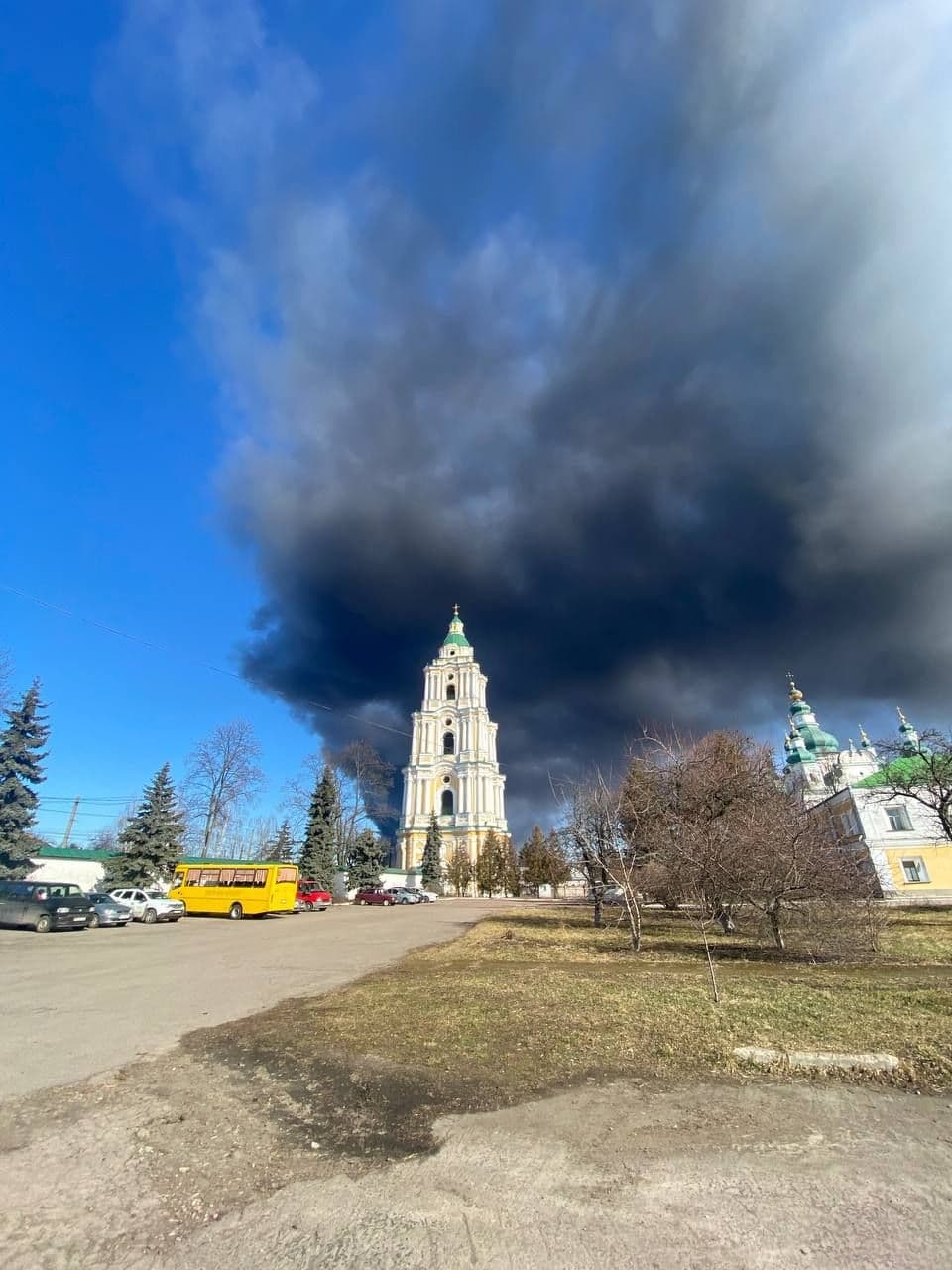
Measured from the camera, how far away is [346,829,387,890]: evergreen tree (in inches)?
2207

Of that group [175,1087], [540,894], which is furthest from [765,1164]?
[540,894]

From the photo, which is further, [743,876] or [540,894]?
[540,894]

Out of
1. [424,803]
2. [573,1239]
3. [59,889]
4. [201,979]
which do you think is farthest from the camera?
[424,803]

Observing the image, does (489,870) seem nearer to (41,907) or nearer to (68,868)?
(68,868)

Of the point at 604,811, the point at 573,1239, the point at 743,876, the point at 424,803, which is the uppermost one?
the point at 424,803

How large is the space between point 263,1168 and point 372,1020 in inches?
165

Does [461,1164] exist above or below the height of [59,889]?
below

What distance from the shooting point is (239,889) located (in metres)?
31.8

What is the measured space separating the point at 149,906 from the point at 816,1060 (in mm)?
31371

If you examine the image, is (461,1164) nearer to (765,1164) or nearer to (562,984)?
(765,1164)

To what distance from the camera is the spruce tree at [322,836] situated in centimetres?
4706

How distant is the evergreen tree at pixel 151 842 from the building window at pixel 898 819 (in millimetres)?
50443

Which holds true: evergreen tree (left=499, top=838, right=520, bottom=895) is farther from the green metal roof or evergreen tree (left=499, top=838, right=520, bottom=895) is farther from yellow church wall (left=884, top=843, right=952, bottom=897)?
the green metal roof

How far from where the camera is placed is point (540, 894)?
3076 inches
